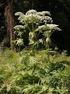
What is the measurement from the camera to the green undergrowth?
827cm

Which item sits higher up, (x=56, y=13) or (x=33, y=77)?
(x=56, y=13)

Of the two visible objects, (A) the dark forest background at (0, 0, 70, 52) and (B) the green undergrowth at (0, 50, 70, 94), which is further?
(A) the dark forest background at (0, 0, 70, 52)

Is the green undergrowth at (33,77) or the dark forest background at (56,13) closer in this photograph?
the green undergrowth at (33,77)

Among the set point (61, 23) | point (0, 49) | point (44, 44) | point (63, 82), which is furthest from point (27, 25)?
point (61, 23)

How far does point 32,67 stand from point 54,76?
2.32 ft

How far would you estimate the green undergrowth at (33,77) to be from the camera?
326 inches

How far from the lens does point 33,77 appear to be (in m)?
8.66

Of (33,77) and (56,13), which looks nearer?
(33,77)

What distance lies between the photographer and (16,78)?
863 cm

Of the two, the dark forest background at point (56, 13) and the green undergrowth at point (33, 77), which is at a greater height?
the dark forest background at point (56, 13)

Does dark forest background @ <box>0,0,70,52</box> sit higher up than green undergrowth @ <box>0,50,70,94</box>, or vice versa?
dark forest background @ <box>0,0,70,52</box>

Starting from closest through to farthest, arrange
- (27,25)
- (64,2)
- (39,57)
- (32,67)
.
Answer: (32,67) → (27,25) → (39,57) → (64,2)

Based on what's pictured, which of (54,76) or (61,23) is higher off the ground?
(61,23)

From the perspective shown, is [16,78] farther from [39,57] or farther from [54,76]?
[39,57]
